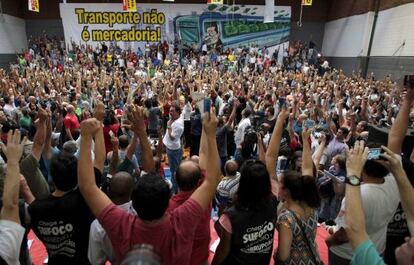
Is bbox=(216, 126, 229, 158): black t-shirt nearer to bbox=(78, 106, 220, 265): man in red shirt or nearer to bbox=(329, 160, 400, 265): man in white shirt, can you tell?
bbox=(329, 160, 400, 265): man in white shirt

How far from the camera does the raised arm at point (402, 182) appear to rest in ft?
5.29

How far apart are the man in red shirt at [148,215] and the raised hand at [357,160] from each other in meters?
0.66

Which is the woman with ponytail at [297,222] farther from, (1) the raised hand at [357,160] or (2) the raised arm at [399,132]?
(2) the raised arm at [399,132]

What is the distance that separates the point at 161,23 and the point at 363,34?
1186 cm

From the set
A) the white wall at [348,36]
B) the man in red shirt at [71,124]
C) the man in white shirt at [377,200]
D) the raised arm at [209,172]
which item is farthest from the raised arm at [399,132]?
the white wall at [348,36]

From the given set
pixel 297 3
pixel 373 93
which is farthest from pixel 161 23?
pixel 373 93

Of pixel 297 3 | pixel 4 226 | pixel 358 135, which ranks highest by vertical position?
pixel 297 3

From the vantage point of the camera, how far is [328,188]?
416 cm

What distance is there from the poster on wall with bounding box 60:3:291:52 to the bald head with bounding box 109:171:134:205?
802 inches

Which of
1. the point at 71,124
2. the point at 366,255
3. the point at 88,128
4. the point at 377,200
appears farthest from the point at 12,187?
the point at 71,124

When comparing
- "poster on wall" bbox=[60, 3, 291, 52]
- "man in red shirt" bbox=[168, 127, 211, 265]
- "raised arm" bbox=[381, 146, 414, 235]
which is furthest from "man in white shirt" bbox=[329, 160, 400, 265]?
"poster on wall" bbox=[60, 3, 291, 52]

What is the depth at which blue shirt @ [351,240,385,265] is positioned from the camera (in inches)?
53.5

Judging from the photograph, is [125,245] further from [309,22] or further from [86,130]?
[309,22]

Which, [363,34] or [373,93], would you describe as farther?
[363,34]
